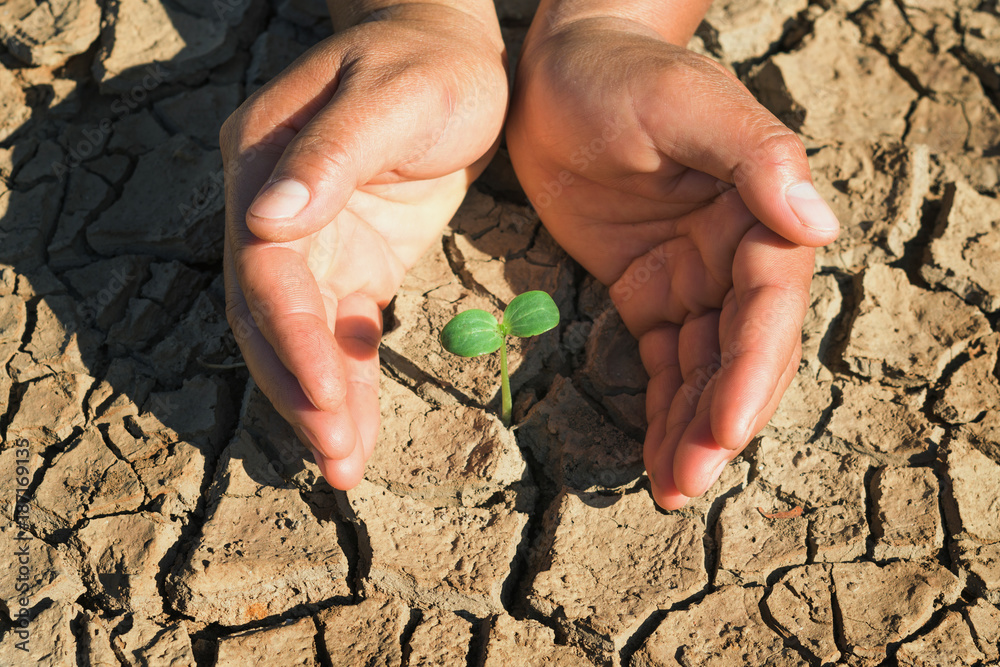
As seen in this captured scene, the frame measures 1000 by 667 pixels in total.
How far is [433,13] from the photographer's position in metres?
2.33

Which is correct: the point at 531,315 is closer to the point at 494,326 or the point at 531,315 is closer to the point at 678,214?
the point at 494,326

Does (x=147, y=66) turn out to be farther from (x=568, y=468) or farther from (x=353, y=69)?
(x=568, y=468)

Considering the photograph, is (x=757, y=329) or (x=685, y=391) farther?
(x=685, y=391)

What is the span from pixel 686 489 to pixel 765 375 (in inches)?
12.8

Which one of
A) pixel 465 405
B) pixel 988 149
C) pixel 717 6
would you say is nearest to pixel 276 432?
pixel 465 405

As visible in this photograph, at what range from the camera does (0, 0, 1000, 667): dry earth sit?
5.86 ft

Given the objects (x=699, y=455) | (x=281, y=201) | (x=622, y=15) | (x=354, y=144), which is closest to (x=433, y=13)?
(x=622, y=15)

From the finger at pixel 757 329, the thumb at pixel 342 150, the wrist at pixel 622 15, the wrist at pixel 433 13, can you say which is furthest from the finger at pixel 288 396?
the wrist at pixel 622 15

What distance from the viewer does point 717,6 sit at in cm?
306

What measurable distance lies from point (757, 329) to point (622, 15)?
1309 mm

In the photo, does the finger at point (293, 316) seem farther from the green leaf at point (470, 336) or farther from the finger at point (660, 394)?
the finger at point (660, 394)

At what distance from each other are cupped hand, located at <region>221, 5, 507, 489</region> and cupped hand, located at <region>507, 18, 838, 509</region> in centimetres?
24

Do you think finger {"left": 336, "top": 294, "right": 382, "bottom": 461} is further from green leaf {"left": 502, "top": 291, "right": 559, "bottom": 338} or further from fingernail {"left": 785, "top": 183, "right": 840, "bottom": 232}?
fingernail {"left": 785, "top": 183, "right": 840, "bottom": 232}

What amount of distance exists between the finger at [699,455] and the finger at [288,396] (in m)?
0.78
